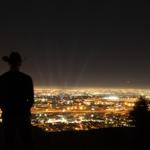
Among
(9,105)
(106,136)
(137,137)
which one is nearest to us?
(9,105)

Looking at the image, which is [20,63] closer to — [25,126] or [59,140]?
[25,126]

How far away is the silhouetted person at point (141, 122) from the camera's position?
22.8ft

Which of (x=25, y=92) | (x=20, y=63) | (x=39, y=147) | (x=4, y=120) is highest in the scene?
(x=20, y=63)

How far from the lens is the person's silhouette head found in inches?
195

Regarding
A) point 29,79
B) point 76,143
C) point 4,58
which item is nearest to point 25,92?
point 29,79

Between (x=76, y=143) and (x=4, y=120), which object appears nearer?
(x=4, y=120)

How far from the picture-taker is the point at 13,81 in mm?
5035

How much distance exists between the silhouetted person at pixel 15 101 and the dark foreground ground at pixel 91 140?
177 centimetres

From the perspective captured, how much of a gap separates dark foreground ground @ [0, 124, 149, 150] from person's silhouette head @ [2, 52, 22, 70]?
2.13 meters

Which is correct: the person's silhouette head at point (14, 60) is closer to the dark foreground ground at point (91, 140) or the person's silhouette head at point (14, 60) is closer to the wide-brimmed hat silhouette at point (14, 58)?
the wide-brimmed hat silhouette at point (14, 58)

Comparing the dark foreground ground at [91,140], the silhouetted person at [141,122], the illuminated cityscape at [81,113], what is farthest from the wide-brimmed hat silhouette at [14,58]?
the illuminated cityscape at [81,113]

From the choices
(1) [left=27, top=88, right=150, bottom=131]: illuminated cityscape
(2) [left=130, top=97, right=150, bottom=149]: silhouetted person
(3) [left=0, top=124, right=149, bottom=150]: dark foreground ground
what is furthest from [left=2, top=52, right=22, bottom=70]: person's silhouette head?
(1) [left=27, top=88, right=150, bottom=131]: illuminated cityscape

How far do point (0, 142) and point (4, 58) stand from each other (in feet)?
9.38

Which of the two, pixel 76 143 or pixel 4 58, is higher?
pixel 4 58
